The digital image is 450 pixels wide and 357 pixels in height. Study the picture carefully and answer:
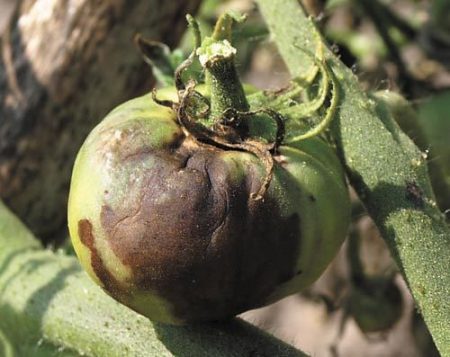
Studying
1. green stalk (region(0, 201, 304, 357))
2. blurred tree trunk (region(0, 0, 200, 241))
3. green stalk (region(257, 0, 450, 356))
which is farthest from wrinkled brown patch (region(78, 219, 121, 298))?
blurred tree trunk (region(0, 0, 200, 241))

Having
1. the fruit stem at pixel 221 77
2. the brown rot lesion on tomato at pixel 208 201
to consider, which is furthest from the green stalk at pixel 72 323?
the fruit stem at pixel 221 77

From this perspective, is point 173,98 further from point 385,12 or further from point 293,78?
point 385,12

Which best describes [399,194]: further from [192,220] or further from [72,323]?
[72,323]

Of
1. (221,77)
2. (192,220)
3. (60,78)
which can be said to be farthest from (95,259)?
(60,78)

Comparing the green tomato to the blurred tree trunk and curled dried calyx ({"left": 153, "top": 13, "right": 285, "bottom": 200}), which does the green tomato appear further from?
the blurred tree trunk

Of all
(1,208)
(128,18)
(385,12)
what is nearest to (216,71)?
(1,208)
